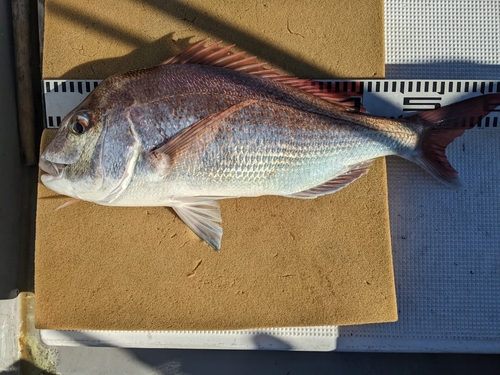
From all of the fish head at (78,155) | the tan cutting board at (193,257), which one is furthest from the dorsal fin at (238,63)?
the fish head at (78,155)

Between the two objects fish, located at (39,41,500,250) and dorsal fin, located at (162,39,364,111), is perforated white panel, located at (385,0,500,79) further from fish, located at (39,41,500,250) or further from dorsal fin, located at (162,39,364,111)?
dorsal fin, located at (162,39,364,111)

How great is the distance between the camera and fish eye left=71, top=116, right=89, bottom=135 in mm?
1560

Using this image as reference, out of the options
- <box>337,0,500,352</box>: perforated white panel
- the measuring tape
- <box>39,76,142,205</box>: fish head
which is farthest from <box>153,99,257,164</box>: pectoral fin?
<box>337,0,500,352</box>: perforated white panel

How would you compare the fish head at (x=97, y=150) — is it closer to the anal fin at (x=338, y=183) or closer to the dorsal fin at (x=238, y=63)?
the dorsal fin at (x=238, y=63)

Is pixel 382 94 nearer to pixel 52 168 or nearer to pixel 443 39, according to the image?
pixel 443 39

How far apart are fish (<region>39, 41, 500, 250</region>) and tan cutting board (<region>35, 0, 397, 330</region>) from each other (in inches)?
6.7

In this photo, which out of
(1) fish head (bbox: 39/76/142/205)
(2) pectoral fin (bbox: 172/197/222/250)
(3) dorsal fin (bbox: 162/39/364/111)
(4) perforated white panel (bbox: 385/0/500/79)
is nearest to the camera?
(1) fish head (bbox: 39/76/142/205)

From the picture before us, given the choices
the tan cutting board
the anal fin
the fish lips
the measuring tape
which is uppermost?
the measuring tape

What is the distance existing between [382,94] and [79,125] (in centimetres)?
144

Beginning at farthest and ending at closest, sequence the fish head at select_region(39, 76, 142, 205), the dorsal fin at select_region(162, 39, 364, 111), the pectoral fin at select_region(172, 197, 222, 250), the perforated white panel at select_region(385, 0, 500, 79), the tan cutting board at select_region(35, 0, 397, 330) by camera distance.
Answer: the perforated white panel at select_region(385, 0, 500, 79), the tan cutting board at select_region(35, 0, 397, 330), the pectoral fin at select_region(172, 197, 222, 250), the dorsal fin at select_region(162, 39, 364, 111), the fish head at select_region(39, 76, 142, 205)

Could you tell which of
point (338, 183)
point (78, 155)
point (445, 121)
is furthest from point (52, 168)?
point (445, 121)

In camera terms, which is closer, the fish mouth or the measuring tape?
the fish mouth

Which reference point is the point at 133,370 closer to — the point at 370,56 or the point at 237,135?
the point at 237,135

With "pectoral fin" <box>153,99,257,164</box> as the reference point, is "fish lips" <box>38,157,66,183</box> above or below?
below
